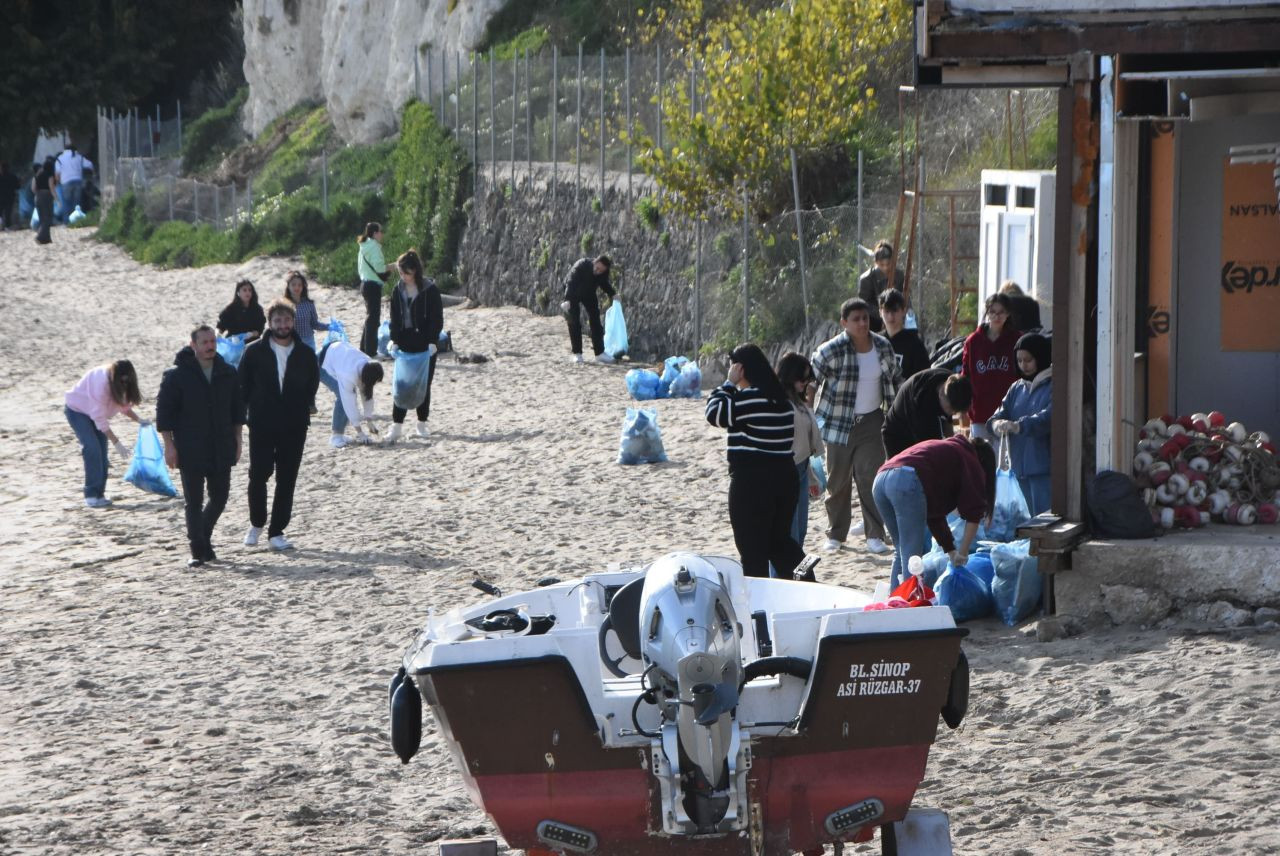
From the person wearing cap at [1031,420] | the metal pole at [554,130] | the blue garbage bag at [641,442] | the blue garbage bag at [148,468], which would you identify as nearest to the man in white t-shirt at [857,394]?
the person wearing cap at [1031,420]

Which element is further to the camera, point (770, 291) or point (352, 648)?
point (770, 291)

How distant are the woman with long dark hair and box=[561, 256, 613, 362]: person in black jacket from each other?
2.34 m

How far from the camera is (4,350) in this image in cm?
2378

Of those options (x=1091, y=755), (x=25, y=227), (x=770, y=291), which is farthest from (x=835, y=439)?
(x=25, y=227)

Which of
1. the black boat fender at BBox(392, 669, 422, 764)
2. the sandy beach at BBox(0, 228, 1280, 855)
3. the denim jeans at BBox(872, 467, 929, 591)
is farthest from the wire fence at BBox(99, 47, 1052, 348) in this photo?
the black boat fender at BBox(392, 669, 422, 764)

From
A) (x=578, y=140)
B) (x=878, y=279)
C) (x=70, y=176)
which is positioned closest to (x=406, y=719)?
(x=878, y=279)

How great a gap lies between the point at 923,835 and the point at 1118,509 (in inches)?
146

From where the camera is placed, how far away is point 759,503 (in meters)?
9.26

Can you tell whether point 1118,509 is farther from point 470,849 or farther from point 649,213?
point 649,213

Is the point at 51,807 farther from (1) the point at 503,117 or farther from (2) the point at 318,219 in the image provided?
(2) the point at 318,219

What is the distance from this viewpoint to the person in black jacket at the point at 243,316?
669 inches

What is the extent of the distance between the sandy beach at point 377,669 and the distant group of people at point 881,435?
634mm

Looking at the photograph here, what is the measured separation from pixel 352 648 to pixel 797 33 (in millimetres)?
12878

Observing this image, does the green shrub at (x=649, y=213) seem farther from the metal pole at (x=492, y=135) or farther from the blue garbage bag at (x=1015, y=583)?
the blue garbage bag at (x=1015, y=583)
